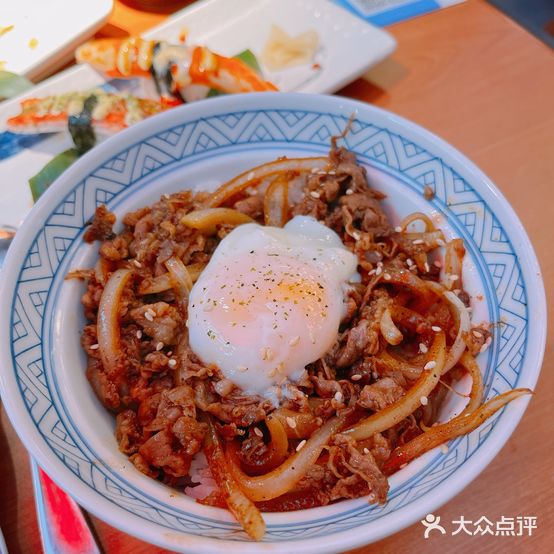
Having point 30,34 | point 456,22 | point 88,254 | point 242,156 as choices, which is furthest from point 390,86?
point 30,34

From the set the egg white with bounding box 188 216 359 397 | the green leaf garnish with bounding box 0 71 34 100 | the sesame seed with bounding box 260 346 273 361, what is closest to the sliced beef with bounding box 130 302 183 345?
the egg white with bounding box 188 216 359 397

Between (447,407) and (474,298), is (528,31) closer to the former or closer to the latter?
(474,298)

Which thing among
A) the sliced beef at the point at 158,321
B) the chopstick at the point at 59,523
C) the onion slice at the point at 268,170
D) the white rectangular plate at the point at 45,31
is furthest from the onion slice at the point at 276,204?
the white rectangular plate at the point at 45,31

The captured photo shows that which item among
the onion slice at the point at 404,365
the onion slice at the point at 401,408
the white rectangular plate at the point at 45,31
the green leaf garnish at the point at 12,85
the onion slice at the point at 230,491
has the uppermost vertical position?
the white rectangular plate at the point at 45,31

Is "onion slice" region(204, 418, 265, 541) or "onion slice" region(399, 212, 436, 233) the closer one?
"onion slice" region(204, 418, 265, 541)

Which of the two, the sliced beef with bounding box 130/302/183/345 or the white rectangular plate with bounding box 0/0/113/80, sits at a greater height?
the white rectangular plate with bounding box 0/0/113/80

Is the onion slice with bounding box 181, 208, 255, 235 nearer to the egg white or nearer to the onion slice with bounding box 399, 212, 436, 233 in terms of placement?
the egg white

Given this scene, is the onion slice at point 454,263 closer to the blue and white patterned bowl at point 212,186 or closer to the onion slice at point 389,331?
the blue and white patterned bowl at point 212,186
